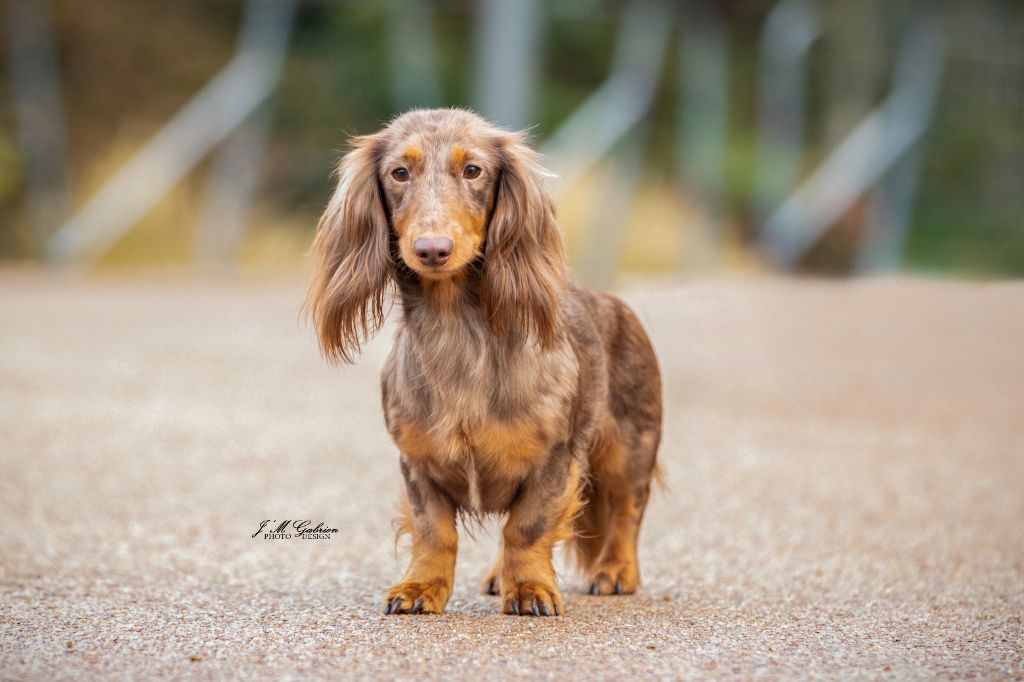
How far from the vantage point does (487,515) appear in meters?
4.35

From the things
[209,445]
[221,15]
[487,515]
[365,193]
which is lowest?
[209,445]

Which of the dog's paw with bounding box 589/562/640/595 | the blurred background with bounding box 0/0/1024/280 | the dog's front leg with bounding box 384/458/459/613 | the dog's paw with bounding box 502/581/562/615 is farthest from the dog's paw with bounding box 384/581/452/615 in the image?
the blurred background with bounding box 0/0/1024/280

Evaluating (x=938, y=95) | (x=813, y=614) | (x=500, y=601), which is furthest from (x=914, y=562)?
(x=938, y=95)

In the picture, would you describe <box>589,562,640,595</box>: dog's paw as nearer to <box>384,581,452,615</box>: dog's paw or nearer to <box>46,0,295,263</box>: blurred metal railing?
<box>384,581,452,615</box>: dog's paw

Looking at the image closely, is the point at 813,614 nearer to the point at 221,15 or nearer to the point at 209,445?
the point at 209,445

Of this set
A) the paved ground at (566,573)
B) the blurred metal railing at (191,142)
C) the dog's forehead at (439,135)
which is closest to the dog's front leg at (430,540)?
the paved ground at (566,573)

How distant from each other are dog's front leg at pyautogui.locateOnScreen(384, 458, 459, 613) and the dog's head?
0.44 meters

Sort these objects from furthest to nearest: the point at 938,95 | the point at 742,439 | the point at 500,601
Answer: the point at 938,95 < the point at 742,439 < the point at 500,601

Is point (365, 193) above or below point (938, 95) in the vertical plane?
below

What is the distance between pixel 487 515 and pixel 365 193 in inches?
39.4

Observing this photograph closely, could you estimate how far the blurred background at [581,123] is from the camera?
52.5 ft

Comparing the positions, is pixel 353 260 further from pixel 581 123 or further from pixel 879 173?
pixel 879 173

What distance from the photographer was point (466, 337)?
4.19m

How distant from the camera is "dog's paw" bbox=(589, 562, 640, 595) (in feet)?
15.4
